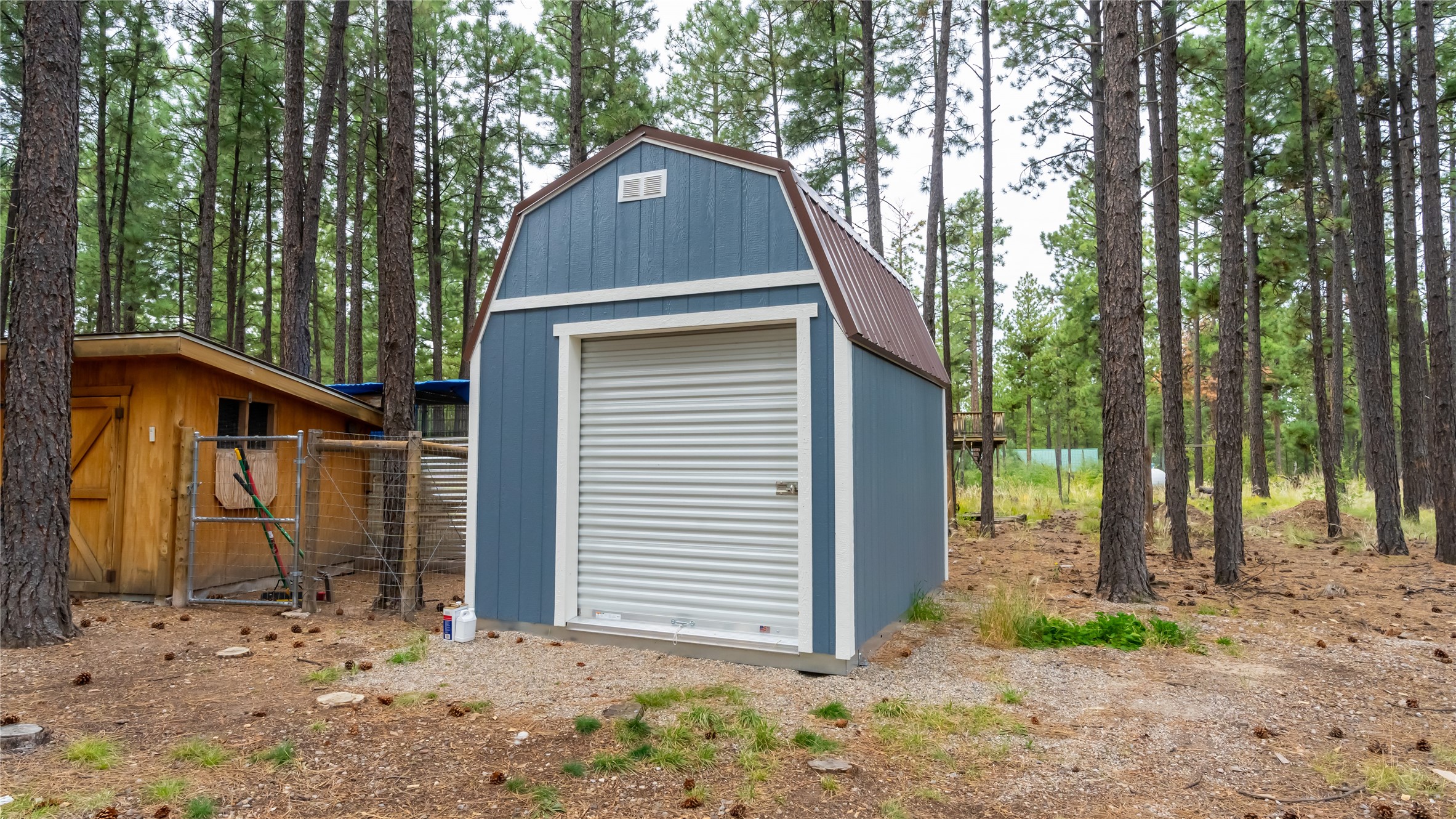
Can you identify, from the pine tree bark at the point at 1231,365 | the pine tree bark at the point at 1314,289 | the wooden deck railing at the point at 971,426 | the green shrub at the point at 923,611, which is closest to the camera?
the green shrub at the point at 923,611

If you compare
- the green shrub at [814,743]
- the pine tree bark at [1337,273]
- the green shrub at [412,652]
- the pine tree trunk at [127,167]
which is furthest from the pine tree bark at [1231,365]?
the pine tree trunk at [127,167]

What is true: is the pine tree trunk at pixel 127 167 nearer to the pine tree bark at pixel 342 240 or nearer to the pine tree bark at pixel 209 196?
the pine tree bark at pixel 209 196

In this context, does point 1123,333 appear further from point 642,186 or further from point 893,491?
point 642,186

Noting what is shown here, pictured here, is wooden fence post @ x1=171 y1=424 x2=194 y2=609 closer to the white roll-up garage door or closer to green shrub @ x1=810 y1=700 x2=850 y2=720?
the white roll-up garage door

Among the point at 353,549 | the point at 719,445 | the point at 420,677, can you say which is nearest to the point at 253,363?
the point at 353,549

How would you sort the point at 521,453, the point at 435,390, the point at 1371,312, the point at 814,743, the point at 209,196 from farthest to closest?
1. the point at 209,196
2. the point at 435,390
3. the point at 1371,312
4. the point at 521,453
5. the point at 814,743

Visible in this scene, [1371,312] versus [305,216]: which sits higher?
[305,216]

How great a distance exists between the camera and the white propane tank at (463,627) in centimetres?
543

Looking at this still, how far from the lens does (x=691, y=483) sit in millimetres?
5410

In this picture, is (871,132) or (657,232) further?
(871,132)

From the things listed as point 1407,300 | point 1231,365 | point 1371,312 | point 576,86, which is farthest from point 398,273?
point 1407,300

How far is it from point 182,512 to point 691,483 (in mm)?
4932

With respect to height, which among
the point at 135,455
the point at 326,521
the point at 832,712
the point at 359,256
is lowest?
the point at 832,712

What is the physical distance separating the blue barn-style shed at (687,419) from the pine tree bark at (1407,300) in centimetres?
1070
